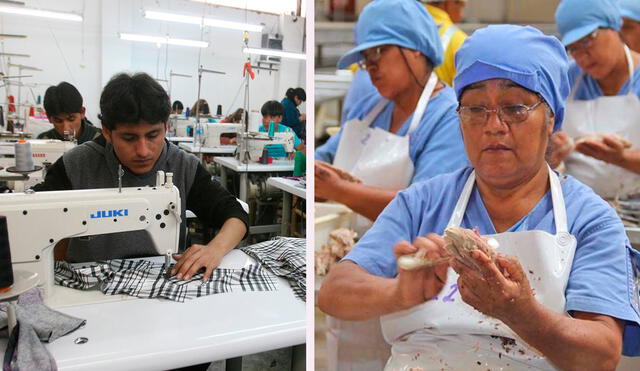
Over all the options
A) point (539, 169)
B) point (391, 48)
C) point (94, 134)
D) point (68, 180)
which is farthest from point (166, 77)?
point (539, 169)

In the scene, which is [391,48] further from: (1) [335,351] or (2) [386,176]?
(1) [335,351]

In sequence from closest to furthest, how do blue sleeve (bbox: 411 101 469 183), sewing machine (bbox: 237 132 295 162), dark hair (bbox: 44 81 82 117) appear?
blue sleeve (bbox: 411 101 469 183), dark hair (bbox: 44 81 82 117), sewing machine (bbox: 237 132 295 162)

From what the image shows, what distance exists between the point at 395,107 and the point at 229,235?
0.83 metres

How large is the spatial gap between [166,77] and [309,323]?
830 mm

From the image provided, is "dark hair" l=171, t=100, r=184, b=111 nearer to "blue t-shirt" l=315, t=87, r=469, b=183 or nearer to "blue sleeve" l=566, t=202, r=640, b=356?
"blue t-shirt" l=315, t=87, r=469, b=183

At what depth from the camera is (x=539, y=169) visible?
83cm

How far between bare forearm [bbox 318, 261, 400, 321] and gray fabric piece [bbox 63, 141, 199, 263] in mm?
678

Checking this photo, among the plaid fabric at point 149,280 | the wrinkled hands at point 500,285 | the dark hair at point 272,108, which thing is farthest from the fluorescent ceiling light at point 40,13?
the wrinkled hands at point 500,285

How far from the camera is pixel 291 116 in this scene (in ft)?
4.85

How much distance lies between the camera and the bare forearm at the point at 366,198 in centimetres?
100

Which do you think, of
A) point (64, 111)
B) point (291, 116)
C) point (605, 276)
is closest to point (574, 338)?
point (605, 276)

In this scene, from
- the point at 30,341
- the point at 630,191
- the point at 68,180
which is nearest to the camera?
the point at 630,191

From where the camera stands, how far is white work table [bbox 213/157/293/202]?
1.61 m

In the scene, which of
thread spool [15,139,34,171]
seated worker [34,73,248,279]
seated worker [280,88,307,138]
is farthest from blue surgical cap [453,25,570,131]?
thread spool [15,139,34,171]
